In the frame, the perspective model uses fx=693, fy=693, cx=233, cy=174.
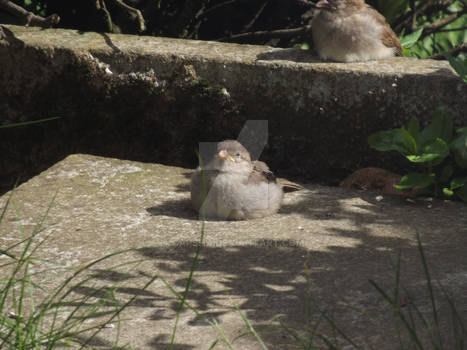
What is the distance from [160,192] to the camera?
14.8 ft

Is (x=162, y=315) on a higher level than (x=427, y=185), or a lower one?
lower

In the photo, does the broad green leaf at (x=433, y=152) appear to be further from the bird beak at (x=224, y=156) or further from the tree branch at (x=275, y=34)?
the tree branch at (x=275, y=34)

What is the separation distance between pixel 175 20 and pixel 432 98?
2.49 m

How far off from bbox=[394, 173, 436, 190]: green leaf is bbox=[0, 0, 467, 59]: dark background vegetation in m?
1.87

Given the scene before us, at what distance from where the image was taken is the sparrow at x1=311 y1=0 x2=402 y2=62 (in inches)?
189

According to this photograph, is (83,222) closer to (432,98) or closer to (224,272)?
(224,272)

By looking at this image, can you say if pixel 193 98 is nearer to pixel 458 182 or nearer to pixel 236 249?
pixel 236 249

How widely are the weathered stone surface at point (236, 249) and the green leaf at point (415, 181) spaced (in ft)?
0.50

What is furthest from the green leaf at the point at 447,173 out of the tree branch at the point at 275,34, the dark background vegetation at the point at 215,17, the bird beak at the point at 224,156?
the tree branch at the point at 275,34

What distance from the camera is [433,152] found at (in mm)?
4219

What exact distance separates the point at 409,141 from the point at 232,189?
3.76 ft

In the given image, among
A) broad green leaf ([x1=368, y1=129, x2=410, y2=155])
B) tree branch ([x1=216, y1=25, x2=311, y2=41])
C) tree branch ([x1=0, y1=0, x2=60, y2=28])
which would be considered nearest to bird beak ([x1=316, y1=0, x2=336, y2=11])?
tree branch ([x1=216, y1=25, x2=311, y2=41])

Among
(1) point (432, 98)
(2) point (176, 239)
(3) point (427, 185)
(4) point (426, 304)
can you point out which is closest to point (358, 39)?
(1) point (432, 98)

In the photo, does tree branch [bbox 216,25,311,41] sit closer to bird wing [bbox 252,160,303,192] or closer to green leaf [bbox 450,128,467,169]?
bird wing [bbox 252,160,303,192]
